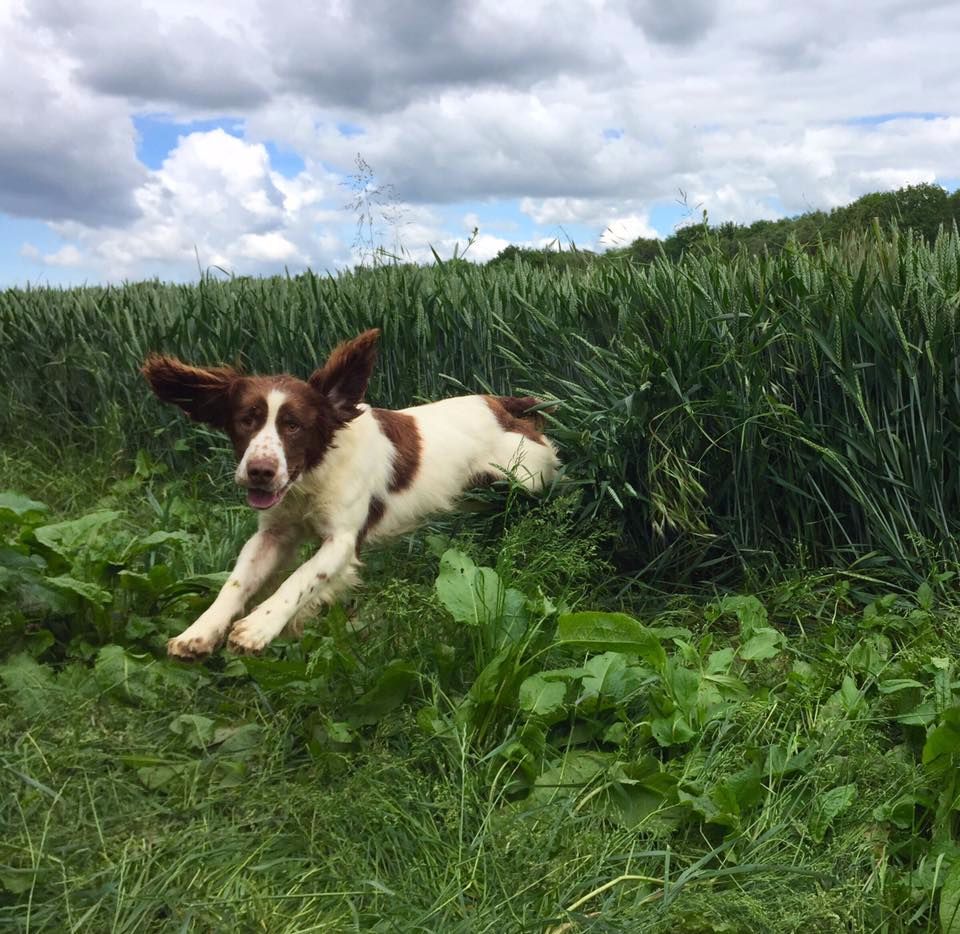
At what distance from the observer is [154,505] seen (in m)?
5.13

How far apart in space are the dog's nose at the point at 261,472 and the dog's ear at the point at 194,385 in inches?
18.7

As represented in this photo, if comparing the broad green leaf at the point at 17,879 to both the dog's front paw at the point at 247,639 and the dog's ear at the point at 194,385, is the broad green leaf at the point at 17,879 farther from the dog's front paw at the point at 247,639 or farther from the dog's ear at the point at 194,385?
the dog's ear at the point at 194,385

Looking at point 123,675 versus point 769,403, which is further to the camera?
point 769,403

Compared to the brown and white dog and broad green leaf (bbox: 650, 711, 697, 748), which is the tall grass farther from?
broad green leaf (bbox: 650, 711, 697, 748)

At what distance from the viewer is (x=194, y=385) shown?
3.95 m

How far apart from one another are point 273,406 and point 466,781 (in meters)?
1.77

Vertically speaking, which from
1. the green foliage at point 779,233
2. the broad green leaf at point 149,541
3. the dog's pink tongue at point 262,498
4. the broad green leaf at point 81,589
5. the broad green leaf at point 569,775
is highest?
the green foliage at point 779,233

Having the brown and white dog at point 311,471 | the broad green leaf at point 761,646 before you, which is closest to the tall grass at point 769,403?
the brown and white dog at point 311,471

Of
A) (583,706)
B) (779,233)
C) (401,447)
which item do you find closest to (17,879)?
(583,706)

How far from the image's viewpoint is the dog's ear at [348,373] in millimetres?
3898

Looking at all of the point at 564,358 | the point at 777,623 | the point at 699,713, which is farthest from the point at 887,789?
the point at 564,358

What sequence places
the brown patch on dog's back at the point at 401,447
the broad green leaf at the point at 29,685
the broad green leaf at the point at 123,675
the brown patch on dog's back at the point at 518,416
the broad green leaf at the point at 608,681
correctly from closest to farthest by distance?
the broad green leaf at the point at 608,681 → the broad green leaf at the point at 29,685 → the broad green leaf at the point at 123,675 → the brown patch on dog's back at the point at 401,447 → the brown patch on dog's back at the point at 518,416

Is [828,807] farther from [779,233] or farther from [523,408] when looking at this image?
[779,233]

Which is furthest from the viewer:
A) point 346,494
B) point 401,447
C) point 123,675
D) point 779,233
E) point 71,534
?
point 779,233
